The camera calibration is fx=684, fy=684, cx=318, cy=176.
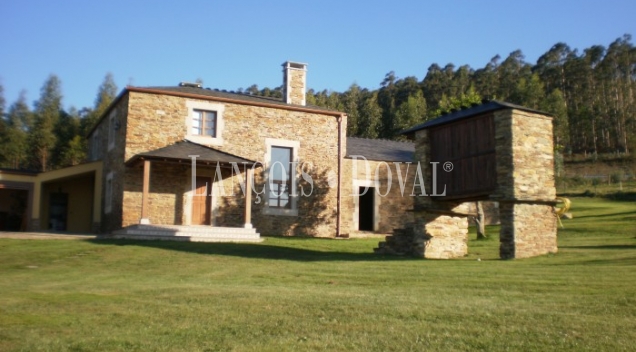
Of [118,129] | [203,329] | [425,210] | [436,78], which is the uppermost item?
[436,78]

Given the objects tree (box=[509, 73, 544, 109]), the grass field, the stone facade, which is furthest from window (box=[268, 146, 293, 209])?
tree (box=[509, 73, 544, 109])

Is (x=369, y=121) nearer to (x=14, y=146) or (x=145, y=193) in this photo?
(x=14, y=146)

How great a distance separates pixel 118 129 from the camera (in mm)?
25969

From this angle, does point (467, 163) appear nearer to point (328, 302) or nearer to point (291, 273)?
point (291, 273)

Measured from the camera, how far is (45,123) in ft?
161

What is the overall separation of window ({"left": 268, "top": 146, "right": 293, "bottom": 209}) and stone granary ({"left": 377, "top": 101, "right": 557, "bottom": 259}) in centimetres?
797

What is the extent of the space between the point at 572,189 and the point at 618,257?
3001cm

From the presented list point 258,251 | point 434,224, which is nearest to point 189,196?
point 258,251

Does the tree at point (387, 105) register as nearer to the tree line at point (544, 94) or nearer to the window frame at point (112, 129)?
the tree line at point (544, 94)

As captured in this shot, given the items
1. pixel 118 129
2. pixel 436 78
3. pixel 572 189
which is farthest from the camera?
pixel 436 78

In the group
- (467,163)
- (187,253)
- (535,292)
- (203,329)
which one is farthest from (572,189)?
(203,329)

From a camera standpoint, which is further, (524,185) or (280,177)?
(280,177)

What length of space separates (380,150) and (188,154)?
10858 mm

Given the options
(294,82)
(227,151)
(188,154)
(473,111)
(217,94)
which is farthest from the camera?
(294,82)
